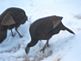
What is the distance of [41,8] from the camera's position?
704cm

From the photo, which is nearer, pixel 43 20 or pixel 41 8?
pixel 43 20

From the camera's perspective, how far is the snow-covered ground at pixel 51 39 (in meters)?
5.34

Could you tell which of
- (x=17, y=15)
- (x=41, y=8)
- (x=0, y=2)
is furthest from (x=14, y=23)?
(x=0, y=2)

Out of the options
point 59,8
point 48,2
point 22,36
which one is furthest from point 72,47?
point 48,2

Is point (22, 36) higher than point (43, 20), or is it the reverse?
point (43, 20)

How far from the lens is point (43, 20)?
18.6 feet

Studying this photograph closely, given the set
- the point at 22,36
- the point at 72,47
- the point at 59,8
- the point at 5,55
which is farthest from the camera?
the point at 59,8

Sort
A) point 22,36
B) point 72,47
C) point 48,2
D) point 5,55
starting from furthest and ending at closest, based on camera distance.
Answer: point 48,2 < point 22,36 < point 5,55 < point 72,47

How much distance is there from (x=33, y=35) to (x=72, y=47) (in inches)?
27.5

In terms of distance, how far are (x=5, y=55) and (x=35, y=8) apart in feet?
5.36

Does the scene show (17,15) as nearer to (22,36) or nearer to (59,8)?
(22,36)

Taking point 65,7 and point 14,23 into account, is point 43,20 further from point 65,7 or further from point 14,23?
point 65,7

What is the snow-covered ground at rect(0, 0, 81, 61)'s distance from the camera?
5.34 m

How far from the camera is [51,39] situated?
231 inches
